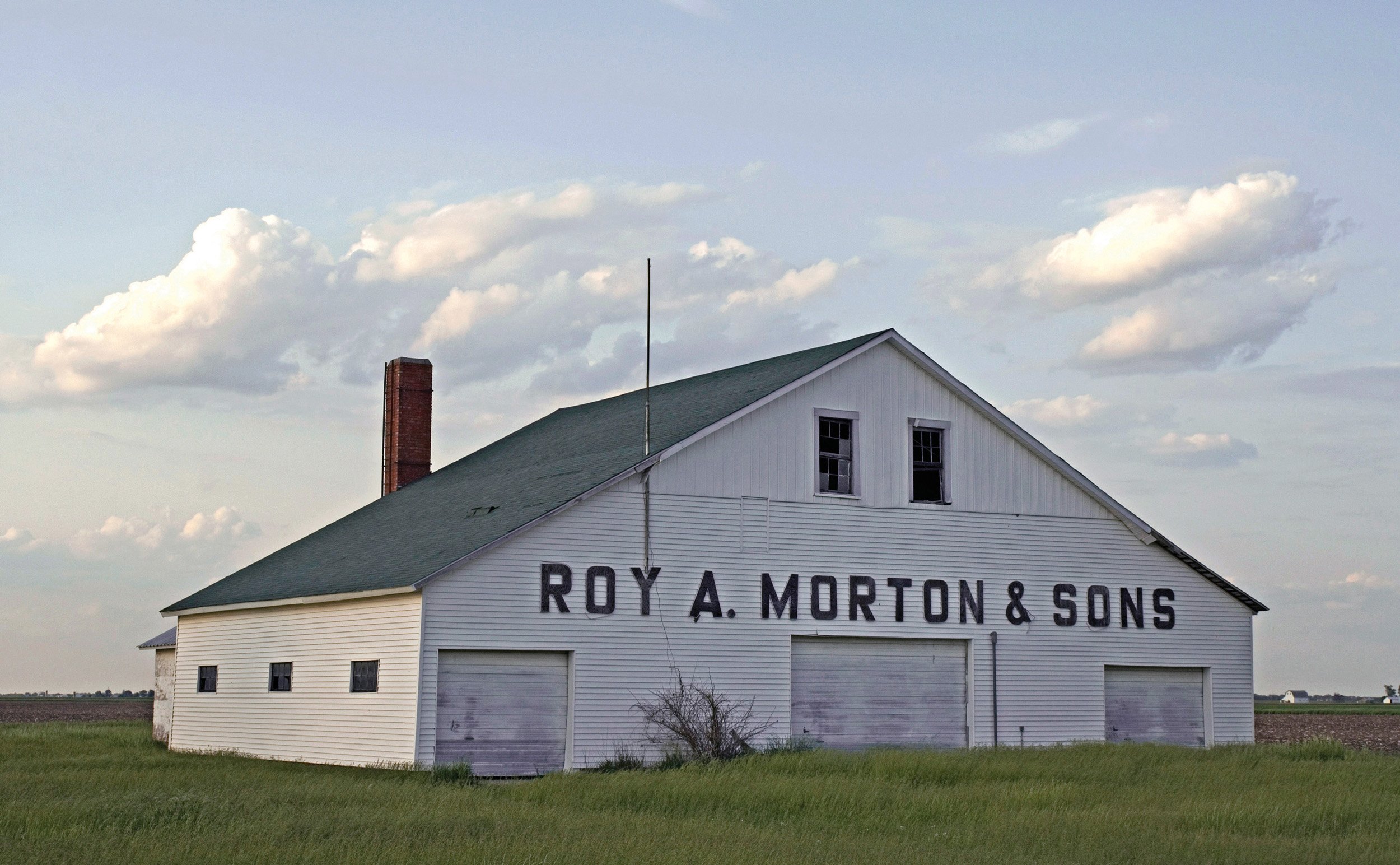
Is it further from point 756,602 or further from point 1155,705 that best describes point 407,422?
point 1155,705

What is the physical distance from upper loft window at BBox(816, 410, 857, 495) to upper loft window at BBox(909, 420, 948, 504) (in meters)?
1.25

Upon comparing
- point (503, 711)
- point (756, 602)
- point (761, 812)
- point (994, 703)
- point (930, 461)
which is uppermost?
point (930, 461)

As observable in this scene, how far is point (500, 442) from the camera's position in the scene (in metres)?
39.4

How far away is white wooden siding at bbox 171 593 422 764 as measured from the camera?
84.3 ft

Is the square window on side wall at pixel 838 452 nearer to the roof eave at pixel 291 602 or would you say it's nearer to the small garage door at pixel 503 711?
the small garage door at pixel 503 711

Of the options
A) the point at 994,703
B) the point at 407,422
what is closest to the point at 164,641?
the point at 407,422

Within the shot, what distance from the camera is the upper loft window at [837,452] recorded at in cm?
2933

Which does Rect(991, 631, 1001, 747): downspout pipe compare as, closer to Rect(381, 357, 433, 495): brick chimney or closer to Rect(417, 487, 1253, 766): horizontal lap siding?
Rect(417, 487, 1253, 766): horizontal lap siding

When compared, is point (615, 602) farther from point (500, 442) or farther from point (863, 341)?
point (500, 442)

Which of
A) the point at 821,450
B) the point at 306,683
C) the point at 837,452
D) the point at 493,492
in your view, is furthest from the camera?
the point at 493,492

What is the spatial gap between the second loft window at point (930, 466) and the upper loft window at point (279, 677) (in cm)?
1186

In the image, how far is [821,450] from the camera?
2938cm

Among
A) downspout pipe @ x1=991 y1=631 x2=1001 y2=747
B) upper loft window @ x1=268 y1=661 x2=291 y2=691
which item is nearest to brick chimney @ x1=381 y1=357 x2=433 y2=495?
upper loft window @ x1=268 y1=661 x2=291 y2=691

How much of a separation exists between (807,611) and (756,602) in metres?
1.03
